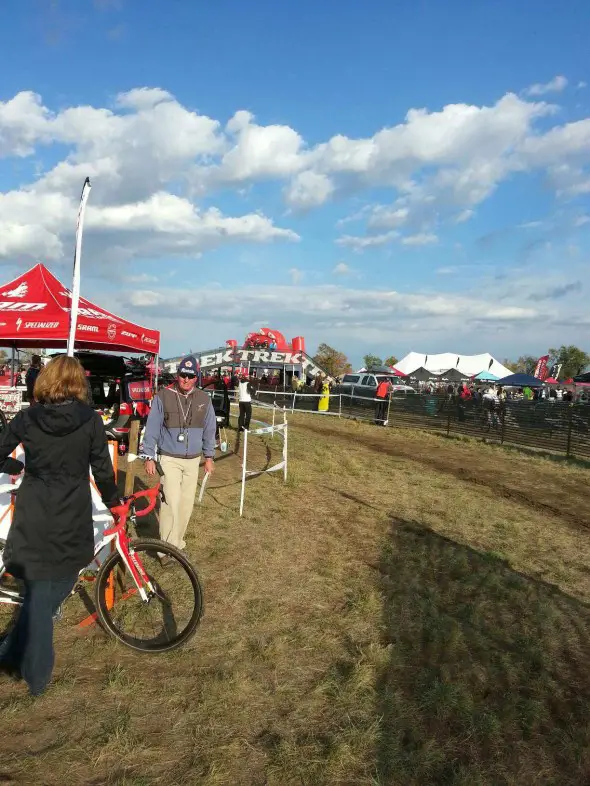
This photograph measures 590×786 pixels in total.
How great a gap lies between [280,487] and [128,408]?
3116 millimetres

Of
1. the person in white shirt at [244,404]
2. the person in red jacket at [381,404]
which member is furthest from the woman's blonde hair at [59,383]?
the person in red jacket at [381,404]

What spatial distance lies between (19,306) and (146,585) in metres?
8.21

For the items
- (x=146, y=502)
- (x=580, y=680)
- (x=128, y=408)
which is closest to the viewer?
(x=580, y=680)

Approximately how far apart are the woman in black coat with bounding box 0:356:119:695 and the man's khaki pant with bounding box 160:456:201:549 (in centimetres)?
204

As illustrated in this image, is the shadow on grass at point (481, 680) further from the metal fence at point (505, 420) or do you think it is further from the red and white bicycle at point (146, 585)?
the metal fence at point (505, 420)

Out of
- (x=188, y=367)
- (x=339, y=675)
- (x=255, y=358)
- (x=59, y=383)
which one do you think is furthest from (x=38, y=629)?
(x=255, y=358)

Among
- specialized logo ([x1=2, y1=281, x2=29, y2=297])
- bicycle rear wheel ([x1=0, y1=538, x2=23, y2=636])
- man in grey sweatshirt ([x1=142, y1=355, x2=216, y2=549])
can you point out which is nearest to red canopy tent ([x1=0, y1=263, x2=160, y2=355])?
specialized logo ([x1=2, y1=281, x2=29, y2=297])

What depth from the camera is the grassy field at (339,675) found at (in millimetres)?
2910

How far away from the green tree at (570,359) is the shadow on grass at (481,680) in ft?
280

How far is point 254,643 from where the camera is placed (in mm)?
4129

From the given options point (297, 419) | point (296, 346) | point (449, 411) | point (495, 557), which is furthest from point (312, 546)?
point (296, 346)

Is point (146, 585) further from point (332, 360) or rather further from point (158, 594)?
point (332, 360)

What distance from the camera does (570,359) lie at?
8800cm

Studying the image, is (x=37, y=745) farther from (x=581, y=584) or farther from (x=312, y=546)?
(x=581, y=584)
